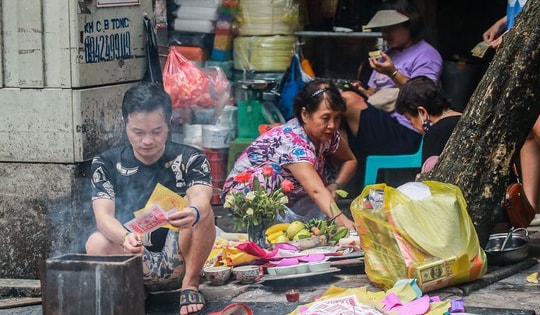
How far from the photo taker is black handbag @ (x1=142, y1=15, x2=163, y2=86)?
7.79m

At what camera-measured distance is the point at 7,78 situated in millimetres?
7293

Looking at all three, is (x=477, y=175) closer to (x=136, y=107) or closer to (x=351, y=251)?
(x=351, y=251)

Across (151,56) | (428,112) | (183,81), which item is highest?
(151,56)

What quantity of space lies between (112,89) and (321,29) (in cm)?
273

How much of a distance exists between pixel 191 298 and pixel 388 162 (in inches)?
112

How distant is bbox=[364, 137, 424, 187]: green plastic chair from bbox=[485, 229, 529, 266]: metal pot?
139 cm

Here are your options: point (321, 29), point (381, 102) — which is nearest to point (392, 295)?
point (381, 102)

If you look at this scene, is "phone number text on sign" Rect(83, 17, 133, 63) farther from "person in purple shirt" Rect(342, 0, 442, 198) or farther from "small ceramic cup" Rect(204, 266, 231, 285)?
"person in purple shirt" Rect(342, 0, 442, 198)

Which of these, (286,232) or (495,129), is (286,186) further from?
(495,129)

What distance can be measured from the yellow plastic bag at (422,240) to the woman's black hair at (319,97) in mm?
1493

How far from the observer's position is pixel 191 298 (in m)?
6.49

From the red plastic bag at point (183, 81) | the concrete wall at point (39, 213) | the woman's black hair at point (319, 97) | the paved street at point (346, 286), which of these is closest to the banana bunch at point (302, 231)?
the paved street at point (346, 286)

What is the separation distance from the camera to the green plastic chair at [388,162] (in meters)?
8.74

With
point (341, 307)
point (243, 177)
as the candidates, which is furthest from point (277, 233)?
point (341, 307)
